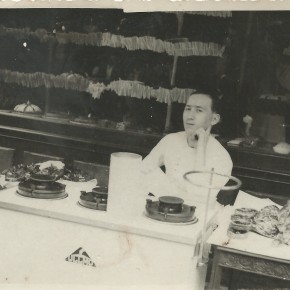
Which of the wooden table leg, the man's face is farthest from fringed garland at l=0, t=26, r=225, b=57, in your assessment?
the wooden table leg

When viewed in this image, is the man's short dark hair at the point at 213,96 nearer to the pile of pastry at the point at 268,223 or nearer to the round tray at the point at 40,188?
the pile of pastry at the point at 268,223

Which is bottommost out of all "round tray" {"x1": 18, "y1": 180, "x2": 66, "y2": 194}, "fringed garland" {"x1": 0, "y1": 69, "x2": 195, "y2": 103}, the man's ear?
"round tray" {"x1": 18, "y1": 180, "x2": 66, "y2": 194}

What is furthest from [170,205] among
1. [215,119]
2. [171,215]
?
[215,119]

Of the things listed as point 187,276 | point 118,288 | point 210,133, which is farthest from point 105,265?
point 210,133

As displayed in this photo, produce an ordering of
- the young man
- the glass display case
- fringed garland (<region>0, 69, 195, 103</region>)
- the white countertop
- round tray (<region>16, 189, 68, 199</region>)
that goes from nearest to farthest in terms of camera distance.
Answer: the white countertop, round tray (<region>16, 189, 68, 199</region>), the young man, the glass display case, fringed garland (<region>0, 69, 195, 103</region>)

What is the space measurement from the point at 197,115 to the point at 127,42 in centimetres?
59

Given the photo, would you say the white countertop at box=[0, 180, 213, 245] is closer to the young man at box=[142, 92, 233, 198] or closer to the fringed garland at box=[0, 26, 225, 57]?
the young man at box=[142, 92, 233, 198]

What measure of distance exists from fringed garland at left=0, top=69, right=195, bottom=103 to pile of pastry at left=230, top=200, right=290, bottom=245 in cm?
88

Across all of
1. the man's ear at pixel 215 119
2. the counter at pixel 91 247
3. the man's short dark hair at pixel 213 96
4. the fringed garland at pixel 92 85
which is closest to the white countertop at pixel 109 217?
the counter at pixel 91 247

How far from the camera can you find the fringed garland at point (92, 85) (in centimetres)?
214

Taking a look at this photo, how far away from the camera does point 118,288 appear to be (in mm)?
1267

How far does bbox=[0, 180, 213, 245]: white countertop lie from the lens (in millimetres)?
1192

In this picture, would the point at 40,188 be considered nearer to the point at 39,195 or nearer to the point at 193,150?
the point at 39,195

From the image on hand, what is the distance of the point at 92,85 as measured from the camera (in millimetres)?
2260
